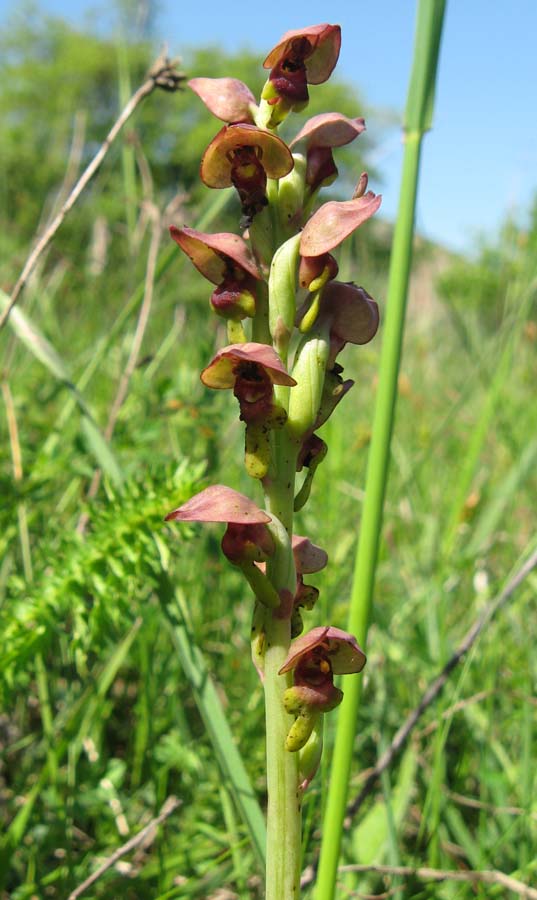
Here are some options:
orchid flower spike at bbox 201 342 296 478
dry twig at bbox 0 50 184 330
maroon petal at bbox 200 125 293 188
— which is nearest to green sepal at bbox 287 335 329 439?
orchid flower spike at bbox 201 342 296 478

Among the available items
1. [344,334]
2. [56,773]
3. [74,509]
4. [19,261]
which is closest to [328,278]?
[344,334]

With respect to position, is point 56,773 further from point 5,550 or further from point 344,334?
point 344,334

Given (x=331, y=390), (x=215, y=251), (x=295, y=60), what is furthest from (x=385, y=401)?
(x=295, y=60)

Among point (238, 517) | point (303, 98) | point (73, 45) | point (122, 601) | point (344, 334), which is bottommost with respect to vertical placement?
point (122, 601)

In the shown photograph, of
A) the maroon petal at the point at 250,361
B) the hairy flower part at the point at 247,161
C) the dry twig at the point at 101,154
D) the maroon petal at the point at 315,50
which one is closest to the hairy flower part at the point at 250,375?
the maroon petal at the point at 250,361

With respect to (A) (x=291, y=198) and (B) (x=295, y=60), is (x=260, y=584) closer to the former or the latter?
(A) (x=291, y=198)
